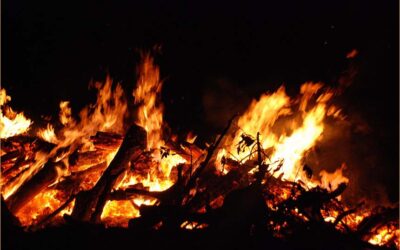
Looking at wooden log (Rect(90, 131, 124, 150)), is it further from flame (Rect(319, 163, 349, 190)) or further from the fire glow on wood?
flame (Rect(319, 163, 349, 190))

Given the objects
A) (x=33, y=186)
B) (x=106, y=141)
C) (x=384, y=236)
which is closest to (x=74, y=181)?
(x=33, y=186)

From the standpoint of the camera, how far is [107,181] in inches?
182

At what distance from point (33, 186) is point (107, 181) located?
0.96m

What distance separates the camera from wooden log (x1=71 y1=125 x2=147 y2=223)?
4.23 meters

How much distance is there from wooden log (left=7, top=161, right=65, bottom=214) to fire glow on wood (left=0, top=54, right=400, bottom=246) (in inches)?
0.5

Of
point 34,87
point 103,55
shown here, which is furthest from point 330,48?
point 34,87

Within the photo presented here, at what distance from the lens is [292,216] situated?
11.5 ft

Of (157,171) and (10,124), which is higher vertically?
(10,124)

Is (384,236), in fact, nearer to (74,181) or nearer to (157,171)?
(157,171)

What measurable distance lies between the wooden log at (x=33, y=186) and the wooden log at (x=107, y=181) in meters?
0.70

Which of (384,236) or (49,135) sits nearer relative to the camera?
(384,236)

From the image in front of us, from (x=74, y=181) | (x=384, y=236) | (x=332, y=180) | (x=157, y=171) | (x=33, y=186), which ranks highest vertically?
(x=332, y=180)

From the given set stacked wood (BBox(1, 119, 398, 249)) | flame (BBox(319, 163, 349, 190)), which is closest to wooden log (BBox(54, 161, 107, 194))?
stacked wood (BBox(1, 119, 398, 249))

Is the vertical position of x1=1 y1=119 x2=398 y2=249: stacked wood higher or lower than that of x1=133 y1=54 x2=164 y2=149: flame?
lower
